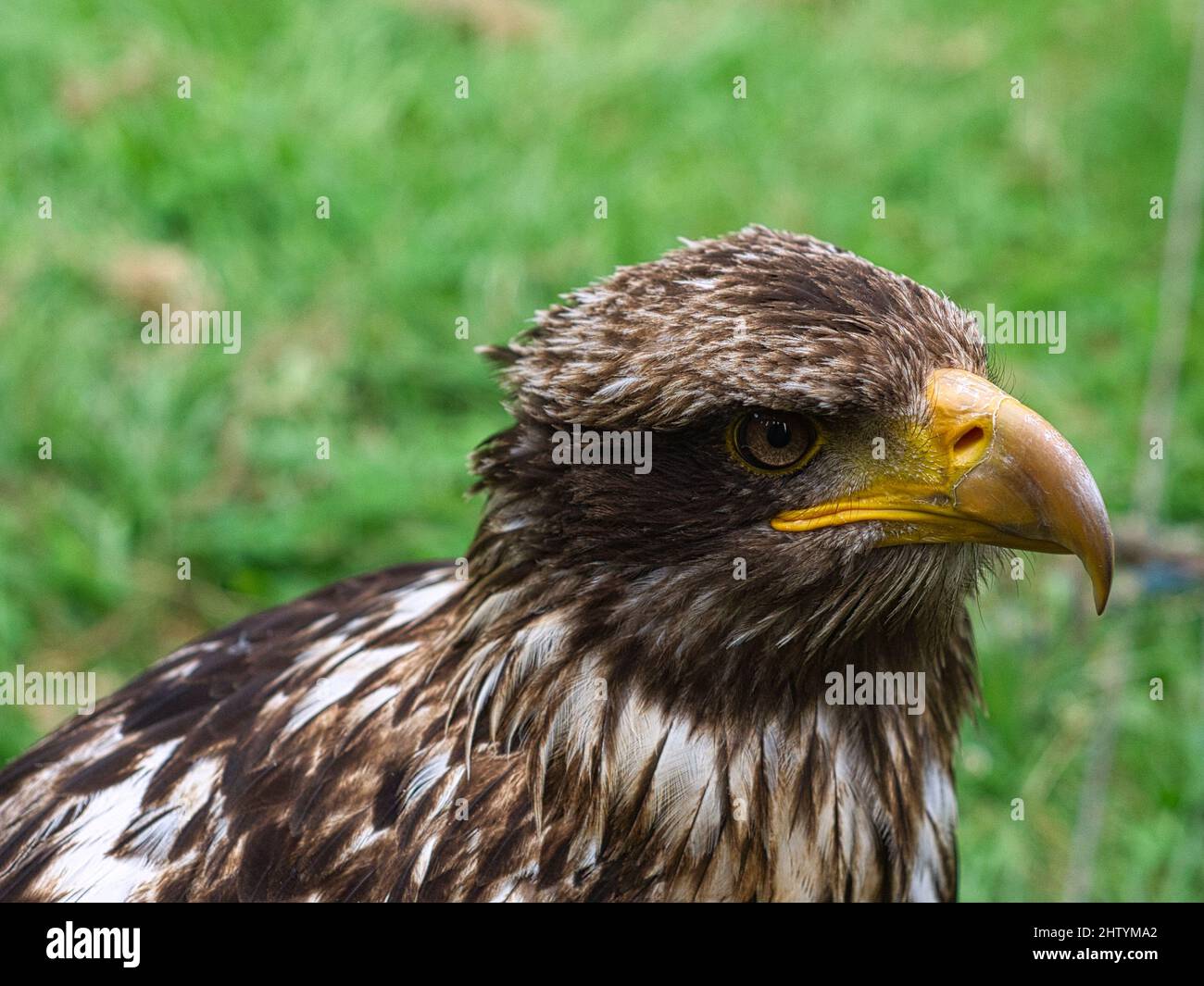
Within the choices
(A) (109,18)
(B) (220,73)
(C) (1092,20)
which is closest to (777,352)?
(B) (220,73)

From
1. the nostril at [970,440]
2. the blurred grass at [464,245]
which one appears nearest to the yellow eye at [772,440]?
the nostril at [970,440]

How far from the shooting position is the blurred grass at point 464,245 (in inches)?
197

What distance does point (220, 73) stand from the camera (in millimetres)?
7148

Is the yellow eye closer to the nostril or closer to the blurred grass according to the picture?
the nostril

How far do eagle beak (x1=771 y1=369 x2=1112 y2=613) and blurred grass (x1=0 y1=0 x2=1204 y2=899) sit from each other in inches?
57.7

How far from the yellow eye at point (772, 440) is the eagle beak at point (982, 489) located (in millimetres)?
96

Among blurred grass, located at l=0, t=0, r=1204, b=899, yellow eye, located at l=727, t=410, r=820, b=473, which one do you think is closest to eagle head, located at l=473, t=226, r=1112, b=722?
yellow eye, located at l=727, t=410, r=820, b=473

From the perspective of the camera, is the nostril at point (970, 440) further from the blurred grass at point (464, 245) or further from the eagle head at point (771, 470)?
the blurred grass at point (464, 245)

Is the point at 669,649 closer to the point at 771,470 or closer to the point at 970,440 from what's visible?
the point at 771,470

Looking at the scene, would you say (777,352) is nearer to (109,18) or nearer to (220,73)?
(220,73)

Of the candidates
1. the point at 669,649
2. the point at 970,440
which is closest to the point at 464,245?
the point at 669,649

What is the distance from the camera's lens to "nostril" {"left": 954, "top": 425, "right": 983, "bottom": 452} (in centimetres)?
256

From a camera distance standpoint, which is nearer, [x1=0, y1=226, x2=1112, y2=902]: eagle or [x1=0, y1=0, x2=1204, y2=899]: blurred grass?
[x1=0, y1=226, x2=1112, y2=902]: eagle
